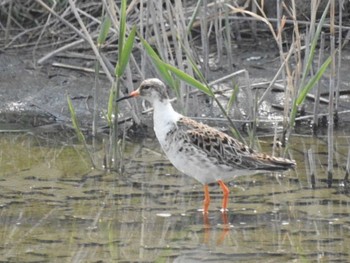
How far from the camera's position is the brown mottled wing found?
764cm

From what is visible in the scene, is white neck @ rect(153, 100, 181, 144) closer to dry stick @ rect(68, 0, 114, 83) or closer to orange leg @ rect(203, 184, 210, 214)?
orange leg @ rect(203, 184, 210, 214)

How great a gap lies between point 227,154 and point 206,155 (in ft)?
0.47

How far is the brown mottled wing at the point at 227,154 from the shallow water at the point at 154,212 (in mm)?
276

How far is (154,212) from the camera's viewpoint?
24.5 ft

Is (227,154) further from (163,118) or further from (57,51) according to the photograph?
(57,51)

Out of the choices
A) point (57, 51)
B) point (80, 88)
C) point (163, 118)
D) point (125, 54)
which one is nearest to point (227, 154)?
point (163, 118)

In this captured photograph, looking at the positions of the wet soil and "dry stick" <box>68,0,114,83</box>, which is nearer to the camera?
"dry stick" <box>68,0,114,83</box>

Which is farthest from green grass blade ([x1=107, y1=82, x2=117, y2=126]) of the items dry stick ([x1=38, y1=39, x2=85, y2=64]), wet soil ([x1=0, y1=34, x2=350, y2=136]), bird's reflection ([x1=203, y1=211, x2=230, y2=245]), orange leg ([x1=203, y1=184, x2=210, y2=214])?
dry stick ([x1=38, y1=39, x2=85, y2=64])

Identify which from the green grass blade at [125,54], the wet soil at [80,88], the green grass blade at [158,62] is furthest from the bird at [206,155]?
the wet soil at [80,88]

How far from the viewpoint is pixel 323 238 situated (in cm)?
682

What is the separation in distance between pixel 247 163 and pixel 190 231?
85 cm

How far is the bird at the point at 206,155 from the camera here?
25.0 ft

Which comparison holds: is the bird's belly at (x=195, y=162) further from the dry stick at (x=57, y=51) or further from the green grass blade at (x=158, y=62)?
the dry stick at (x=57, y=51)

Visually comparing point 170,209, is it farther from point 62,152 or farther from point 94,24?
point 94,24
